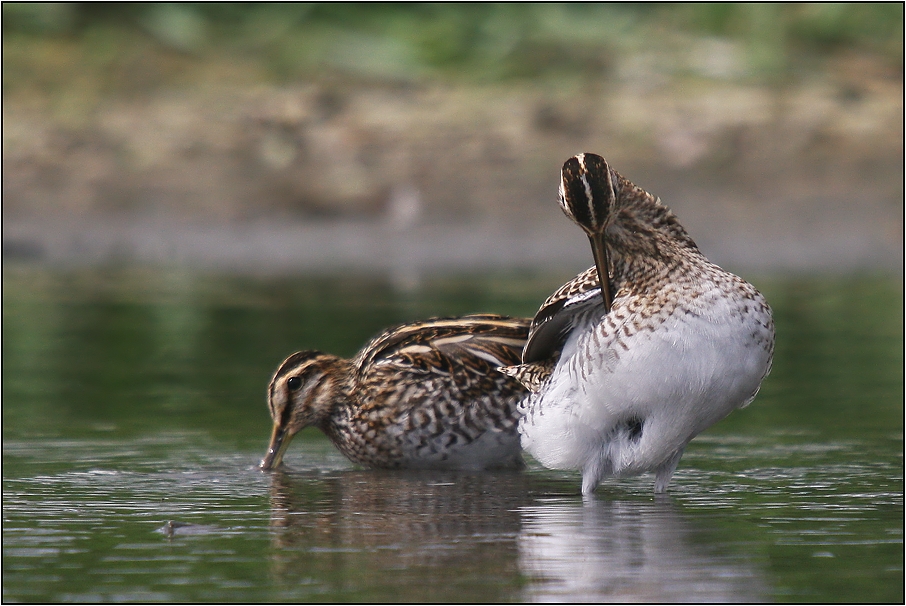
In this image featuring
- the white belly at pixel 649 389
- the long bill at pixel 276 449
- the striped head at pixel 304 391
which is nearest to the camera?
the white belly at pixel 649 389

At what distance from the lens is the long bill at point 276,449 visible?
757 cm

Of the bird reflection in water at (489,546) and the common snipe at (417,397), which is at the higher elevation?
the common snipe at (417,397)

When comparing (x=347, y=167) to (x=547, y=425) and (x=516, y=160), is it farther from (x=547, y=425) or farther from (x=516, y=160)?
(x=547, y=425)

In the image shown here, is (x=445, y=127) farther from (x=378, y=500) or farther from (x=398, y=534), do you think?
(x=398, y=534)

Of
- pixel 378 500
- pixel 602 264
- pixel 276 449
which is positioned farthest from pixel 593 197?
pixel 276 449

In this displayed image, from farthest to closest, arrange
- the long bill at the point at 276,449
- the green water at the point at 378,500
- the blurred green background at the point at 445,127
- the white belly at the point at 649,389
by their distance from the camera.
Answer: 1. the blurred green background at the point at 445,127
2. the long bill at the point at 276,449
3. the white belly at the point at 649,389
4. the green water at the point at 378,500

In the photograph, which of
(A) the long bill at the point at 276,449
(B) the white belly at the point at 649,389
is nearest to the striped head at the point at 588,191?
(B) the white belly at the point at 649,389

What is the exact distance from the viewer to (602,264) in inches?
261

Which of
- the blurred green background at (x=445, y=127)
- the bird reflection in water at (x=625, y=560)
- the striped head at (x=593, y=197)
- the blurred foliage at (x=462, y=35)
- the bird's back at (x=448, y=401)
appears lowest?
the bird reflection in water at (x=625, y=560)

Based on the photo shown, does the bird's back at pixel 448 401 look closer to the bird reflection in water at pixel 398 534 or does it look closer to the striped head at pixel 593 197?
the bird reflection in water at pixel 398 534

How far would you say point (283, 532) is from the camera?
592 centimetres

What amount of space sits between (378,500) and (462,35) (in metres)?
12.0

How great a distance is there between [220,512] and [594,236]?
1.77 meters

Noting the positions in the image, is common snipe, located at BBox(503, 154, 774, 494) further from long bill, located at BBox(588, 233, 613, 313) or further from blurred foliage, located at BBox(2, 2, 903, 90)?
blurred foliage, located at BBox(2, 2, 903, 90)
